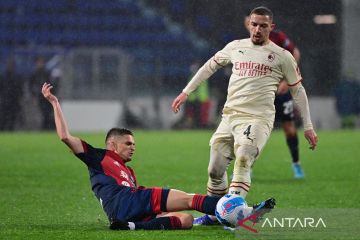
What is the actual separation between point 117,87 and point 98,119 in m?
1.38

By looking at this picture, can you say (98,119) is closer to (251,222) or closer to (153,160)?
(153,160)

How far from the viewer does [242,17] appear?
974 inches

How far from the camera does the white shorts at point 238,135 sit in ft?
27.3

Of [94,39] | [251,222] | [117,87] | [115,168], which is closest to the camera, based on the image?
[251,222]

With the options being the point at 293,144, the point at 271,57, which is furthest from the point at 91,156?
the point at 293,144

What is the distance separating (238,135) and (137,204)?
118 centimetres

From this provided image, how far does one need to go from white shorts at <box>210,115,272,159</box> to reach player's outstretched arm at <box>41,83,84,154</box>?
1.33 m

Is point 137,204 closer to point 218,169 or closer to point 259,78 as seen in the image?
point 218,169

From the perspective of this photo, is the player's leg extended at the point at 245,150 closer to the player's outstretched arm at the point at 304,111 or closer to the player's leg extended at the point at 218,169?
the player's leg extended at the point at 218,169

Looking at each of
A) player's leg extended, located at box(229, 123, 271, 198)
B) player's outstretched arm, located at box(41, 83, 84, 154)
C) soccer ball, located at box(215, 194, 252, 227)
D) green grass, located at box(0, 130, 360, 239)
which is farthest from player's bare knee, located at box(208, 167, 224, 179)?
player's outstretched arm, located at box(41, 83, 84, 154)

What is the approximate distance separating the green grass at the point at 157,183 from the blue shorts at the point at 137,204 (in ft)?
0.58

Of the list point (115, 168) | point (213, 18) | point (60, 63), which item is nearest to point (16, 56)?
point (60, 63)

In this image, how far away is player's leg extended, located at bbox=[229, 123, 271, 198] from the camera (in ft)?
26.7

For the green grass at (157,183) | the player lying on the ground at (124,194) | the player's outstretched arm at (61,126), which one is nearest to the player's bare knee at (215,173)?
the green grass at (157,183)
